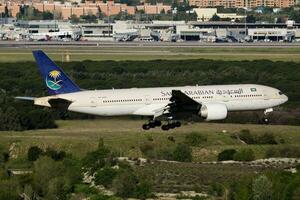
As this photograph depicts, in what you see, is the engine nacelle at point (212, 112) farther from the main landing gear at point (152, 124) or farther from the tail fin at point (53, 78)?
the tail fin at point (53, 78)

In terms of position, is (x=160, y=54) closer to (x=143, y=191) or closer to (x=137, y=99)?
(x=137, y=99)

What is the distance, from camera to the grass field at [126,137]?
3292 inches

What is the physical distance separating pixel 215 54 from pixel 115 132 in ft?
326

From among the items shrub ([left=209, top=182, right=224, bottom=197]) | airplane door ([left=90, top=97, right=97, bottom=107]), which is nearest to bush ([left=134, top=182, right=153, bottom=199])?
shrub ([left=209, top=182, right=224, bottom=197])

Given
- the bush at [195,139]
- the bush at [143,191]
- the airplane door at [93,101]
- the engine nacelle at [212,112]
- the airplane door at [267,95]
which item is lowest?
the bush at [195,139]

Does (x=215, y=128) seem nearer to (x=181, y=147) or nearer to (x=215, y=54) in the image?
(x=181, y=147)

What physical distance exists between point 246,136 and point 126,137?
32.4ft

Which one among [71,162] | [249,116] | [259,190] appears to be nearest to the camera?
[259,190]

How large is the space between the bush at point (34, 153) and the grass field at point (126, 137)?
5.53ft

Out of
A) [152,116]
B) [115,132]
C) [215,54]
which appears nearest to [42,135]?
[115,132]

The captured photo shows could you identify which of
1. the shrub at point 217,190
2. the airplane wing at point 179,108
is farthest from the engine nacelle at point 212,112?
the shrub at point 217,190

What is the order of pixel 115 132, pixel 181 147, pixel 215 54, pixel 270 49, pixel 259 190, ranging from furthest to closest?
pixel 270 49
pixel 215 54
pixel 115 132
pixel 181 147
pixel 259 190

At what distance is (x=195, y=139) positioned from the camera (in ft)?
280

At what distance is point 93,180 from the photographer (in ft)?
225
